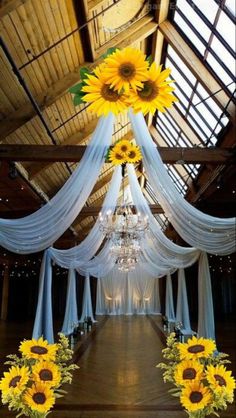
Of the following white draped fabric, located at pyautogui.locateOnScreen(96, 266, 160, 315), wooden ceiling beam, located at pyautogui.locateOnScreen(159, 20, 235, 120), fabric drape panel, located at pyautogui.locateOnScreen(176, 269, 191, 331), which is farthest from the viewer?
white draped fabric, located at pyautogui.locateOnScreen(96, 266, 160, 315)

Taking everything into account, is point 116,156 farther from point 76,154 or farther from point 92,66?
point 92,66

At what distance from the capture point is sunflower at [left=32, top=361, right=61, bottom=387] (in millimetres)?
1492

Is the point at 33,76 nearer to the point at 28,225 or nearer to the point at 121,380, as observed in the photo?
the point at 28,225

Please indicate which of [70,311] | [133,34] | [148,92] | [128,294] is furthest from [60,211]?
[128,294]

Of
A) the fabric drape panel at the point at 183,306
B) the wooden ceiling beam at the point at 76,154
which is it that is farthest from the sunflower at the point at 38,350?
the fabric drape panel at the point at 183,306

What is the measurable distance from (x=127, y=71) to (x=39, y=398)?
4.54 feet

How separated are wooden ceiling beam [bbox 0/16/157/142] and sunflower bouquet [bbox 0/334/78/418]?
4.71 m

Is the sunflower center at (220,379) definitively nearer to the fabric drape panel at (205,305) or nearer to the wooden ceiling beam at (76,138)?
the fabric drape panel at (205,305)

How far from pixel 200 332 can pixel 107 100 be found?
5889 millimetres

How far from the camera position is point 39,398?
143cm

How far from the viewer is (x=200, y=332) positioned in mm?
6398

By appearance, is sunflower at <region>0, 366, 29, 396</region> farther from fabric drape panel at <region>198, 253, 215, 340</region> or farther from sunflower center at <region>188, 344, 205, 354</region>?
fabric drape panel at <region>198, 253, 215, 340</region>

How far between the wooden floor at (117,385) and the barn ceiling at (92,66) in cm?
334

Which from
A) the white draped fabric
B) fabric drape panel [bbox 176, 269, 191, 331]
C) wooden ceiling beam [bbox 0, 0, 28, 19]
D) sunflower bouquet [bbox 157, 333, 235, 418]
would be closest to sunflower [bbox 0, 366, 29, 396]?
sunflower bouquet [bbox 157, 333, 235, 418]
